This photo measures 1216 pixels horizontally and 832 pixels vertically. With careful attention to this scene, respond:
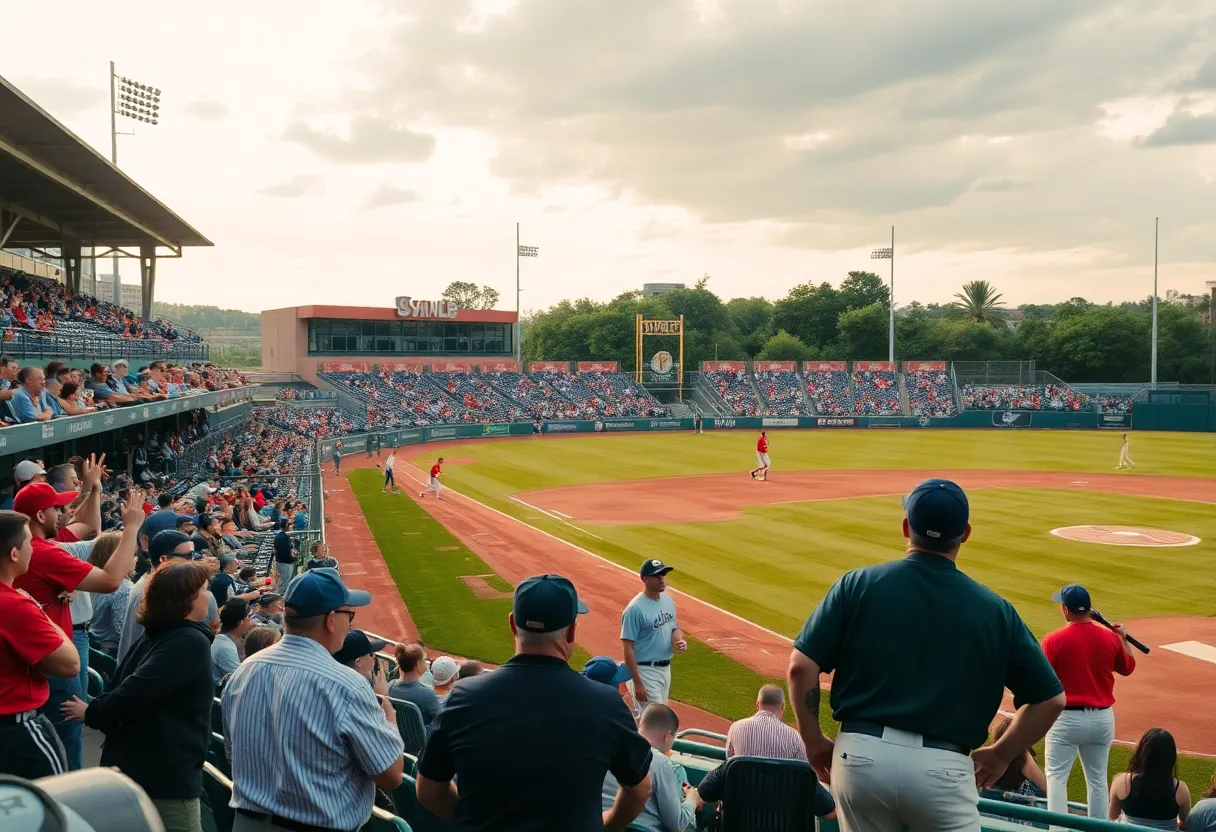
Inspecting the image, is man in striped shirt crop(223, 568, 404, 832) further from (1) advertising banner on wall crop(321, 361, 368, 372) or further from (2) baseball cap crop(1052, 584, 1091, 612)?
(1) advertising banner on wall crop(321, 361, 368, 372)

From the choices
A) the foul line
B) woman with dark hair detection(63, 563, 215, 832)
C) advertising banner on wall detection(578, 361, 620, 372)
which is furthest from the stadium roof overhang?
advertising banner on wall detection(578, 361, 620, 372)

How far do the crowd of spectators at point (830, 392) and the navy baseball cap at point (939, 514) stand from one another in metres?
71.4

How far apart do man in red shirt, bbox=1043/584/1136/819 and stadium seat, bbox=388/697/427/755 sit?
16.6 feet

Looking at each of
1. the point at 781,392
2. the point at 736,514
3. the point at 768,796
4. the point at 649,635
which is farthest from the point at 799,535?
the point at 781,392

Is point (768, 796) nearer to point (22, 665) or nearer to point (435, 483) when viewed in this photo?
point (22, 665)

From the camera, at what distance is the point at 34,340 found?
21.1m

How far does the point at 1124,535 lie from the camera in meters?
26.6

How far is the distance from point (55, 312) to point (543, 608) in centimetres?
3088

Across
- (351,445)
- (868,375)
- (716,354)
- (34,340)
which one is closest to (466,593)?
(34,340)

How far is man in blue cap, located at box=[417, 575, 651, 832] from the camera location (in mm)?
3352

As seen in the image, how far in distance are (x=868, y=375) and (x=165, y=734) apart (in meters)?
78.7

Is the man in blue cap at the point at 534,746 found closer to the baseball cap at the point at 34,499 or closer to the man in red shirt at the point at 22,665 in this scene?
the man in red shirt at the point at 22,665

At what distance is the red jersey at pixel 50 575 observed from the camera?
5.47m

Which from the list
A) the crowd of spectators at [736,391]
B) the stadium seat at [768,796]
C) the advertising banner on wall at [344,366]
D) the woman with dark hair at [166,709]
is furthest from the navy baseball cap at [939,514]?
the advertising banner on wall at [344,366]
